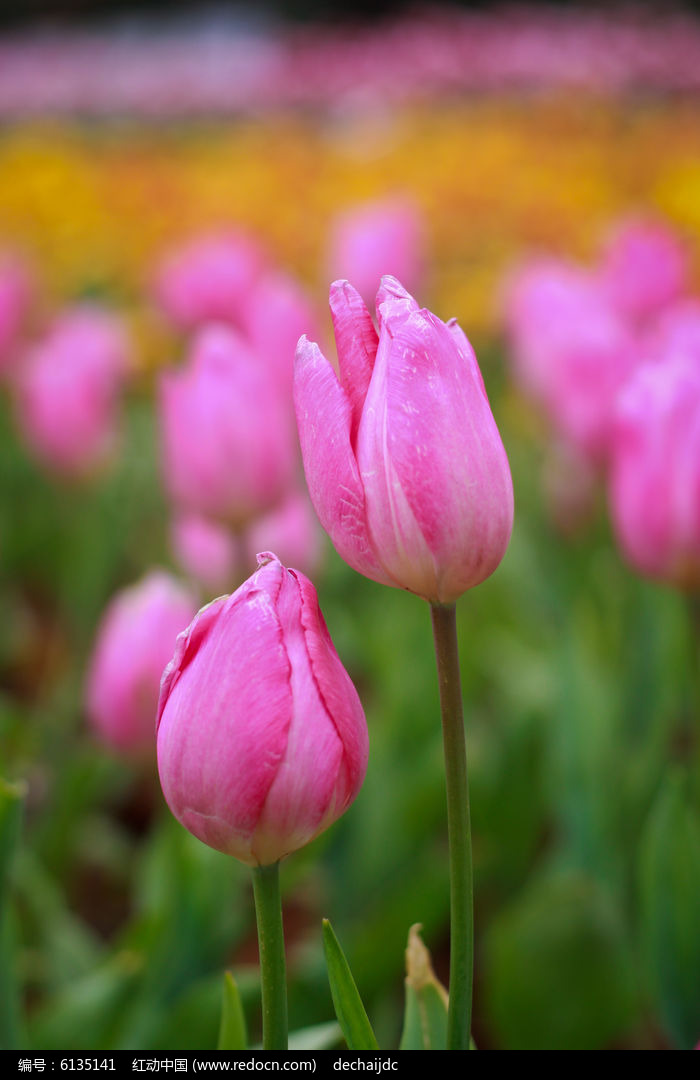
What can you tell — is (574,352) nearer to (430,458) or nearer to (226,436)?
(226,436)

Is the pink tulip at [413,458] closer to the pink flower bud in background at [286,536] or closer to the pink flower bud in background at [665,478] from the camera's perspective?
the pink flower bud in background at [665,478]

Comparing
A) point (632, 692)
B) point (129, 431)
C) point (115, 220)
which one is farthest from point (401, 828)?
point (115, 220)

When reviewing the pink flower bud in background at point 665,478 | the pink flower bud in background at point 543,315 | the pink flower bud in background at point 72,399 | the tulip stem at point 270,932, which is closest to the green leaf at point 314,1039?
the tulip stem at point 270,932

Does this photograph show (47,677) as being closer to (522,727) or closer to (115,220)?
(522,727)

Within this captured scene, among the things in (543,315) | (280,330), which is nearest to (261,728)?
(280,330)
